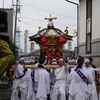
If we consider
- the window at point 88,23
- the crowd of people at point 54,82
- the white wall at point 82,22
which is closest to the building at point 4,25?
the crowd of people at point 54,82

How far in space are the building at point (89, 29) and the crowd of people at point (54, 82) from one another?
1036cm

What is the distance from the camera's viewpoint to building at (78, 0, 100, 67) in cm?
2277

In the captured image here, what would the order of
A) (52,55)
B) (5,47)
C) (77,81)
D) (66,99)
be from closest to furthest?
(5,47) → (77,81) → (66,99) → (52,55)

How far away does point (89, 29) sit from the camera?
83.5 ft

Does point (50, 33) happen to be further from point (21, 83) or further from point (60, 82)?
point (60, 82)

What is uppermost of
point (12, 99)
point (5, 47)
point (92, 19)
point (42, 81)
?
point (92, 19)

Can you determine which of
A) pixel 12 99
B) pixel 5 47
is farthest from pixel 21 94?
pixel 5 47

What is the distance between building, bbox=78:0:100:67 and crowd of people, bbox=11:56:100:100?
34.0 feet

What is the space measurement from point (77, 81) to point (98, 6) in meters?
14.5

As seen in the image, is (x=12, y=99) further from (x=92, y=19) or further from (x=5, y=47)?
(x=92, y=19)

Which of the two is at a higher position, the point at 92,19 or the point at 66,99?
the point at 92,19

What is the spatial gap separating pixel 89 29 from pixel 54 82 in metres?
15.6

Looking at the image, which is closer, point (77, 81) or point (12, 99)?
point (77, 81)

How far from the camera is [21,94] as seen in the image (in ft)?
35.3
